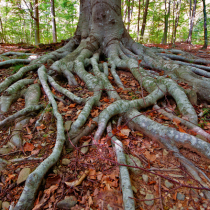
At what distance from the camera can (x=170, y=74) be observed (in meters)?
3.60

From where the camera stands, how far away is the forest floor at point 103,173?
1.53 meters

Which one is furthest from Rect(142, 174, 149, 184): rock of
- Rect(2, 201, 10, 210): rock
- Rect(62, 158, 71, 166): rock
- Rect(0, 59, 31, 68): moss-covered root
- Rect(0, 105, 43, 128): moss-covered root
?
Rect(0, 59, 31, 68): moss-covered root

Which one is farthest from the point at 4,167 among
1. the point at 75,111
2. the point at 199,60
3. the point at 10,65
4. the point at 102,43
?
the point at 199,60

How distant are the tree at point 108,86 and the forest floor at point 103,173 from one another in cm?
11

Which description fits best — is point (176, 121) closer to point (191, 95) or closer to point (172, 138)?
point (172, 138)

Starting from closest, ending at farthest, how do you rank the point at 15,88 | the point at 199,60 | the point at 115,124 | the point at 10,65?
the point at 115,124, the point at 15,88, the point at 10,65, the point at 199,60

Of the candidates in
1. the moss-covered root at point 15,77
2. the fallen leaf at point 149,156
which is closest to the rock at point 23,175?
the fallen leaf at point 149,156

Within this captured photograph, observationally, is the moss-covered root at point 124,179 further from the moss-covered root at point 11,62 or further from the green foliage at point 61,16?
the green foliage at point 61,16

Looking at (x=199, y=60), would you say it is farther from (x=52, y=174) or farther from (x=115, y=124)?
(x=52, y=174)

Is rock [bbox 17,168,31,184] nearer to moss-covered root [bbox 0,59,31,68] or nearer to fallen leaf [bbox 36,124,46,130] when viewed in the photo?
fallen leaf [bbox 36,124,46,130]

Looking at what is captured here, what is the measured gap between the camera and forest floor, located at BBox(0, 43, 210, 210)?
1526 millimetres

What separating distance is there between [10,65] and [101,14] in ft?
11.0

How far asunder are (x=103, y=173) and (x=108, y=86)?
1.85 m

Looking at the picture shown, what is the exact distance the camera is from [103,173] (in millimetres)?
1799
